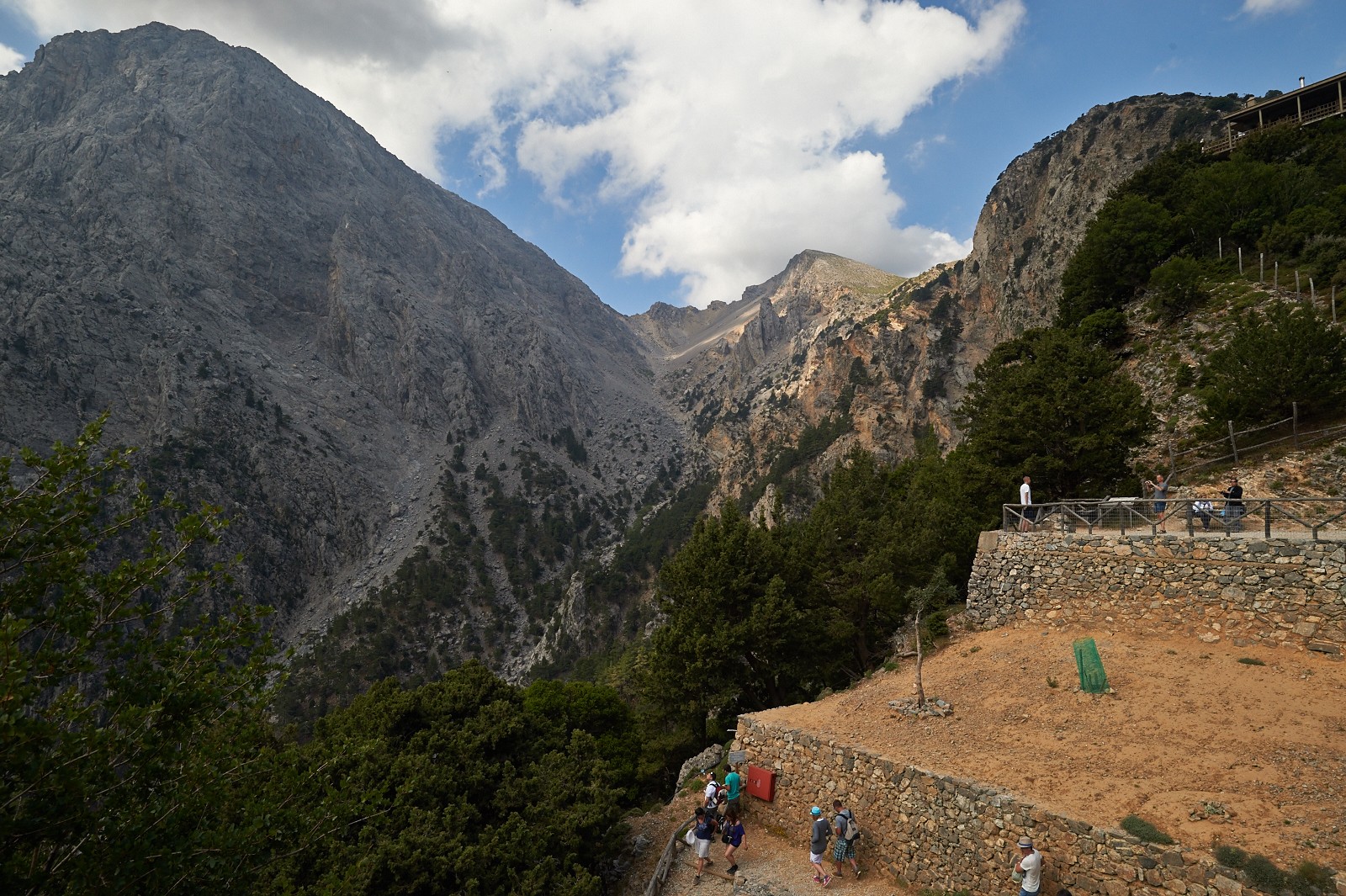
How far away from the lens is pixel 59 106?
128 m

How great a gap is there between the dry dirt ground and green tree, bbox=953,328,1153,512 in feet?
22.8

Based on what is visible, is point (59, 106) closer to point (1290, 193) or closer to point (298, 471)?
point (298, 471)

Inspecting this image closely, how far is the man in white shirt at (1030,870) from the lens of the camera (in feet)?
29.0

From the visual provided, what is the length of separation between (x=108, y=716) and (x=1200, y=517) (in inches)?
779

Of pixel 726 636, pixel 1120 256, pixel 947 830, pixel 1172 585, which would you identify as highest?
pixel 1120 256

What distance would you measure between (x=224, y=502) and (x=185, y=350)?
103 feet

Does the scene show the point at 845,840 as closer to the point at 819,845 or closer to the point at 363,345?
the point at 819,845

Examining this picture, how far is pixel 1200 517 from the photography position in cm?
1405

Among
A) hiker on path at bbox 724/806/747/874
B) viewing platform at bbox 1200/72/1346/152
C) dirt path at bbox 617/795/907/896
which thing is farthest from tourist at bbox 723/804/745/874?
viewing platform at bbox 1200/72/1346/152

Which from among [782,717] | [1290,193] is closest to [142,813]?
[782,717]

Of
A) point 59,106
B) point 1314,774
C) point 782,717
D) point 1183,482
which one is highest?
point 59,106

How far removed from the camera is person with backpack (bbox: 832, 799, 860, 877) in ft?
37.8

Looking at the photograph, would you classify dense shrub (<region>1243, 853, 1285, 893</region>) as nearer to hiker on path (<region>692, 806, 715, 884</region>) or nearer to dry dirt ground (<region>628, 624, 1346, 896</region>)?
dry dirt ground (<region>628, 624, 1346, 896</region>)

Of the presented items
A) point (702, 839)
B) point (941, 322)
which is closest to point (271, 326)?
point (941, 322)
